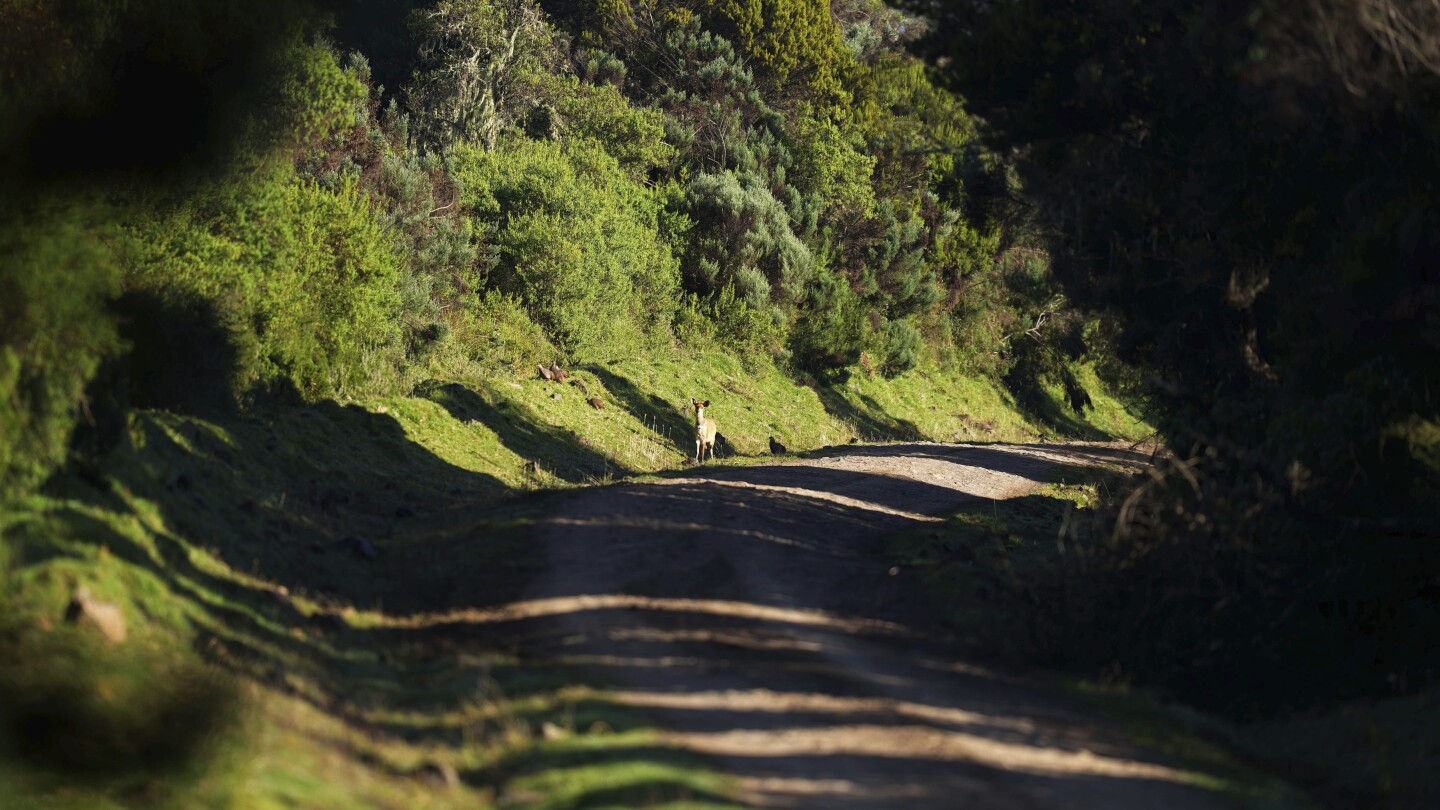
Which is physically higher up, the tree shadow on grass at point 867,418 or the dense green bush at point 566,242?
the dense green bush at point 566,242

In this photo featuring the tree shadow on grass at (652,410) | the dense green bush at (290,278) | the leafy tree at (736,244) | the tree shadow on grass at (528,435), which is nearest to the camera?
the dense green bush at (290,278)

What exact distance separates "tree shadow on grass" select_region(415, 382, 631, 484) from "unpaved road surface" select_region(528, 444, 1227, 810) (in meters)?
6.73

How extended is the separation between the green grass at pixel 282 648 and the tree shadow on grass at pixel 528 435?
4.38 meters

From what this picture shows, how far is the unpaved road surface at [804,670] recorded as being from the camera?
7598 mm

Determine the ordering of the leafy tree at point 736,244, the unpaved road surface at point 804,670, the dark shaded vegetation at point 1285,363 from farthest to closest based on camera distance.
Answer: the leafy tree at point 736,244
the dark shaded vegetation at point 1285,363
the unpaved road surface at point 804,670

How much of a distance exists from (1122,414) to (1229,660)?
49.6 meters

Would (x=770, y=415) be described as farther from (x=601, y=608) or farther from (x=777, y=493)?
(x=601, y=608)

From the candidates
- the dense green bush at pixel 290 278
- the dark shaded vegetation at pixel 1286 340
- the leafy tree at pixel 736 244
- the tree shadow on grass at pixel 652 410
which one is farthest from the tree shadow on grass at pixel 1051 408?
the dark shaded vegetation at pixel 1286 340

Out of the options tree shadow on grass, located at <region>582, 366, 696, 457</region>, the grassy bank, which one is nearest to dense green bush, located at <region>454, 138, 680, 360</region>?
tree shadow on grass, located at <region>582, 366, 696, 457</region>

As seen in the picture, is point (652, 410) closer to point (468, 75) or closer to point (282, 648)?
point (468, 75)

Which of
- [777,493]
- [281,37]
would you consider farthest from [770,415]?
[281,37]

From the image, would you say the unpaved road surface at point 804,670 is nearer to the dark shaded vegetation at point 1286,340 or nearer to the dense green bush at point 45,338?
the dark shaded vegetation at point 1286,340

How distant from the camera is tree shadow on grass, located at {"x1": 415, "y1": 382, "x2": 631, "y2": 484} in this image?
26.1 meters

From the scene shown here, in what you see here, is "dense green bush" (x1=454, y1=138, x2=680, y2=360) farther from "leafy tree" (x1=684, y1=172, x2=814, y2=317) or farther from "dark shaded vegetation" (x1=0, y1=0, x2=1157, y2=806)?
"leafy tree" (x1=684, y1=172, x2=814, y2=317)
